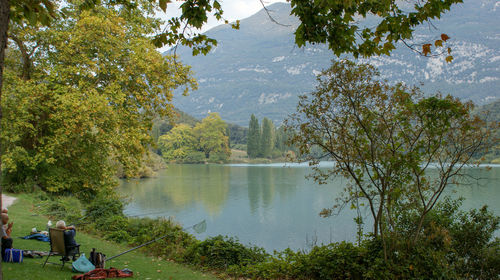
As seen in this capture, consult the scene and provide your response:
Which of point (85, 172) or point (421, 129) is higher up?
point (421, 129)

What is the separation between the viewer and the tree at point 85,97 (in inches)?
470

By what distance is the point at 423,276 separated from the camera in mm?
5605

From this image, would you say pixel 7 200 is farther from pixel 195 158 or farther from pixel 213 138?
pixel 213 138

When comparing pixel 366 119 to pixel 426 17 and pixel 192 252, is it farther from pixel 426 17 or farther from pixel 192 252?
pixel 192 252

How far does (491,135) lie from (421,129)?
111 centimetres

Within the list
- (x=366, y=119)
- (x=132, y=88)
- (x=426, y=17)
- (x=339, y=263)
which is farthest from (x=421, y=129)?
(x=132, y=88)

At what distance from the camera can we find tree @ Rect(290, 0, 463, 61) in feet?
15.0

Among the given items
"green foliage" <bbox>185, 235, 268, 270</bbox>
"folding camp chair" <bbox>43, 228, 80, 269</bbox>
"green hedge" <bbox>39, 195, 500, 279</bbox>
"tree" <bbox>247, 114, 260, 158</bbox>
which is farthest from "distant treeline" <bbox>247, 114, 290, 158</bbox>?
"folding camp chair" <bbox>43, 228, 80, 269</bbox>

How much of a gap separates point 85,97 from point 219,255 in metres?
7.49

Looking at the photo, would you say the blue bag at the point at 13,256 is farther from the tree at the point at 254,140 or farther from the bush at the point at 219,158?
the tree at the point at 254,140

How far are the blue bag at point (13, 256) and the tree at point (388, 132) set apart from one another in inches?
188

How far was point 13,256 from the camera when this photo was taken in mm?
5484

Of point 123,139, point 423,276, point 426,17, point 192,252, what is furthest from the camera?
point 123,139

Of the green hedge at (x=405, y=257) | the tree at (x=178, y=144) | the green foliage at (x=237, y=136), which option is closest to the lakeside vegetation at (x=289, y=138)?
the green hedge at (x=405, y=257)
